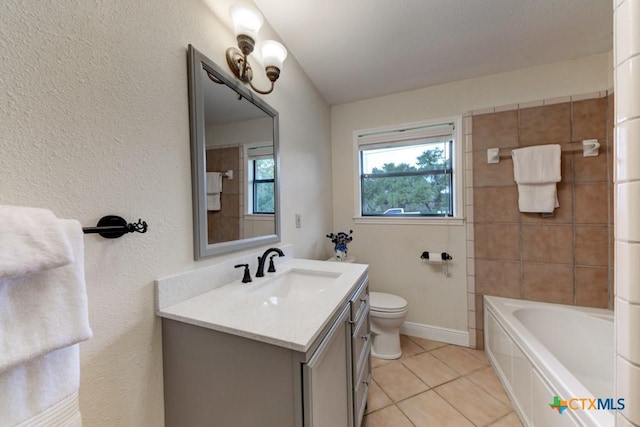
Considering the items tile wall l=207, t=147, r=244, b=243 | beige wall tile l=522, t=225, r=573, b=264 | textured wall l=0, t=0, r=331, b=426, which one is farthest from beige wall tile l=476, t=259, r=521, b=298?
textured wall l=0, t=0, r=331, b=426

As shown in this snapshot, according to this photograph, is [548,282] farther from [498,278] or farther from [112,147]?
[112,147]

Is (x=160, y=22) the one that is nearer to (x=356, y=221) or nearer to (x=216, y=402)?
(x=216, y=402)

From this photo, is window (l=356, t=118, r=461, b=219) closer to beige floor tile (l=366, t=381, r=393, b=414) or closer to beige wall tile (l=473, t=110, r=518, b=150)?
beige wall tile (l=473, t=110, r=518, b=150)

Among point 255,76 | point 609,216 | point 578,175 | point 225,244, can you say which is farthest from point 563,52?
point 225,244

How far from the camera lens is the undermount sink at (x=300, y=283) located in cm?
128

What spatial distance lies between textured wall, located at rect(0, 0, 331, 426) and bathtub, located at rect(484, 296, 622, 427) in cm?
168

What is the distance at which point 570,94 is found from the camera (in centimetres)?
188

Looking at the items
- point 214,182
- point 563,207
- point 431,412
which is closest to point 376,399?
point 431,412

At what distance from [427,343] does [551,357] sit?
1090 millimetres

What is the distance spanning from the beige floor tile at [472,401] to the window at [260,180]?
1.70 meters

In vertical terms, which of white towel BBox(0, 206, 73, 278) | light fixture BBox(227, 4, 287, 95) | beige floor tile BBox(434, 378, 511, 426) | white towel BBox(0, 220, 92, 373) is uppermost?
light fixture BBox(227, 4, 287, 95)

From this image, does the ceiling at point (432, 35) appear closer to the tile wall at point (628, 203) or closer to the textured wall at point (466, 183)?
the textured wall at point (466, 183)

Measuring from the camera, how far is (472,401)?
1.54 m

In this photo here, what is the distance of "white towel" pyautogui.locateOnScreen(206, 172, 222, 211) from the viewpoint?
3.54 feet
